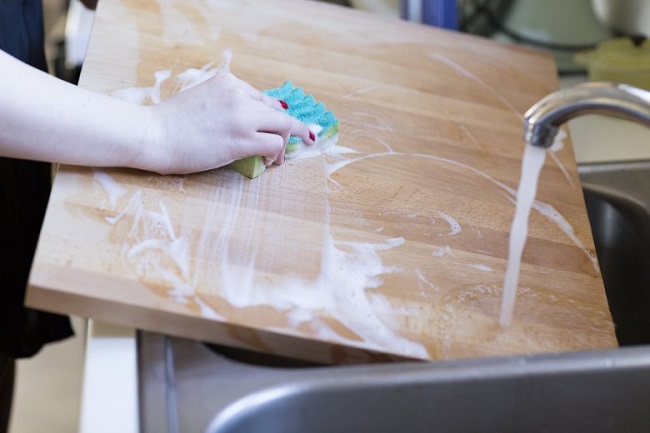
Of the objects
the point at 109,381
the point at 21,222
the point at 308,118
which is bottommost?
the point at 21,222

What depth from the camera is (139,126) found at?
667mm

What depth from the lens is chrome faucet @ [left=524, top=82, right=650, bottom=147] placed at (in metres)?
0.58

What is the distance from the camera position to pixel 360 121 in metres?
0.84

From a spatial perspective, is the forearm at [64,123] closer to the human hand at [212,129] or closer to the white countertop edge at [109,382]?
the human hand at [212,129]

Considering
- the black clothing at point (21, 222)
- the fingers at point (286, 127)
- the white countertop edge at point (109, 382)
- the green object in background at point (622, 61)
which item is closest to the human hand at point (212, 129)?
the fingers at point (286, 127)

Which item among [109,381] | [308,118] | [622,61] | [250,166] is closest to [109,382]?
[109,381]

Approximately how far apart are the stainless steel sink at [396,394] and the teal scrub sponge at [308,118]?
230 mm

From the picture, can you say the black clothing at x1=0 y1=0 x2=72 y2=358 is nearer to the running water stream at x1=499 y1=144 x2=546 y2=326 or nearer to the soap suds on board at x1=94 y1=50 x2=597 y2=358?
the soap suds on board at x1=94 y1=50 x2=597 y2=358

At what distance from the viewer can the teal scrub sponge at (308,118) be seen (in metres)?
0.77

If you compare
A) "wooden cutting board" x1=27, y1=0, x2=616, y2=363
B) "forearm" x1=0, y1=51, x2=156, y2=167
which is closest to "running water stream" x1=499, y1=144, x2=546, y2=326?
"wooden cutting board" x1=27, y1=0, x2=616, y2=363

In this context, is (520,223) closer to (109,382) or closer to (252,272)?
(252,272)

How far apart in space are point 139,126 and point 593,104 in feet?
1.14

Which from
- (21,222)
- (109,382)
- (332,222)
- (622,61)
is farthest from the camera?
(622,61)

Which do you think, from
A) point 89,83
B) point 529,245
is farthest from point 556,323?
point 89,83
